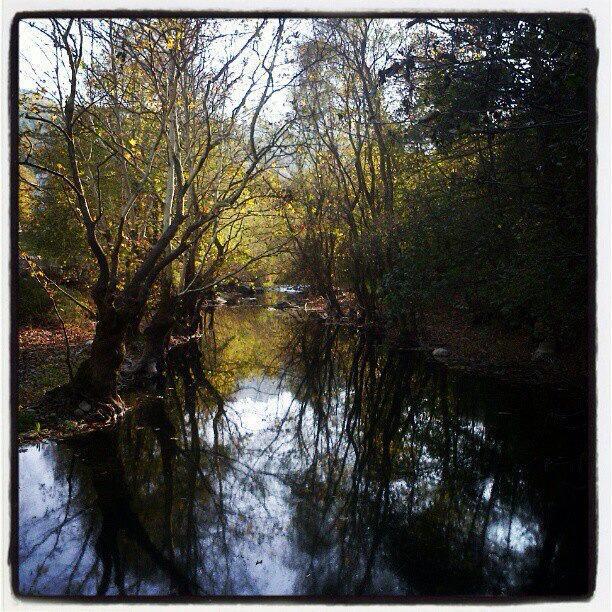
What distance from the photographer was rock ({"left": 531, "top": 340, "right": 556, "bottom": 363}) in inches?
492

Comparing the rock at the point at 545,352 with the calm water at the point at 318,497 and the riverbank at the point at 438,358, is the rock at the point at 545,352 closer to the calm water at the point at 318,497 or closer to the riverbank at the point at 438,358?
the riverbank at the point at 438,358

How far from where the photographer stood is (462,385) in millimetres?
11266

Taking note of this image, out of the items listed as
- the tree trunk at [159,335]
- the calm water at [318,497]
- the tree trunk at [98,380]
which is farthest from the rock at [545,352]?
the tree trunk at [98,380]

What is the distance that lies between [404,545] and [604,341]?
109 inches

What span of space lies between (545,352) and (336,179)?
40.0ft

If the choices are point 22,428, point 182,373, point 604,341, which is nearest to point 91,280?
point 182,373

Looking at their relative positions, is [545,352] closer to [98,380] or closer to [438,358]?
[438,358]

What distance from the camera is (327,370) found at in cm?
1369

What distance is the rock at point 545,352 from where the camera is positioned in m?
12.5

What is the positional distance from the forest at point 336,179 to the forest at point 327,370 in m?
0.07

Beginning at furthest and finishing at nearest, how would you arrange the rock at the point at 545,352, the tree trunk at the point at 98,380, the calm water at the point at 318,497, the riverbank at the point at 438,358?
the rock at the point at 545,352, the tree trunk at the point at 98,380, the riverbank at the point at 438,358, the calm water at the point at 318,497

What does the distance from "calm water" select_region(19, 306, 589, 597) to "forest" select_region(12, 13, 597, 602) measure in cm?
4

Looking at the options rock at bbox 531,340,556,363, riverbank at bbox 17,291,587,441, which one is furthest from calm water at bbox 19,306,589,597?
rock at bbox 531,340,556,363

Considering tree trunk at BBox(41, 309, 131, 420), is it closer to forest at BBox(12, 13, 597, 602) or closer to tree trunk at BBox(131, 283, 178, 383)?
forest at BBox(12, 13, 597, 602)
